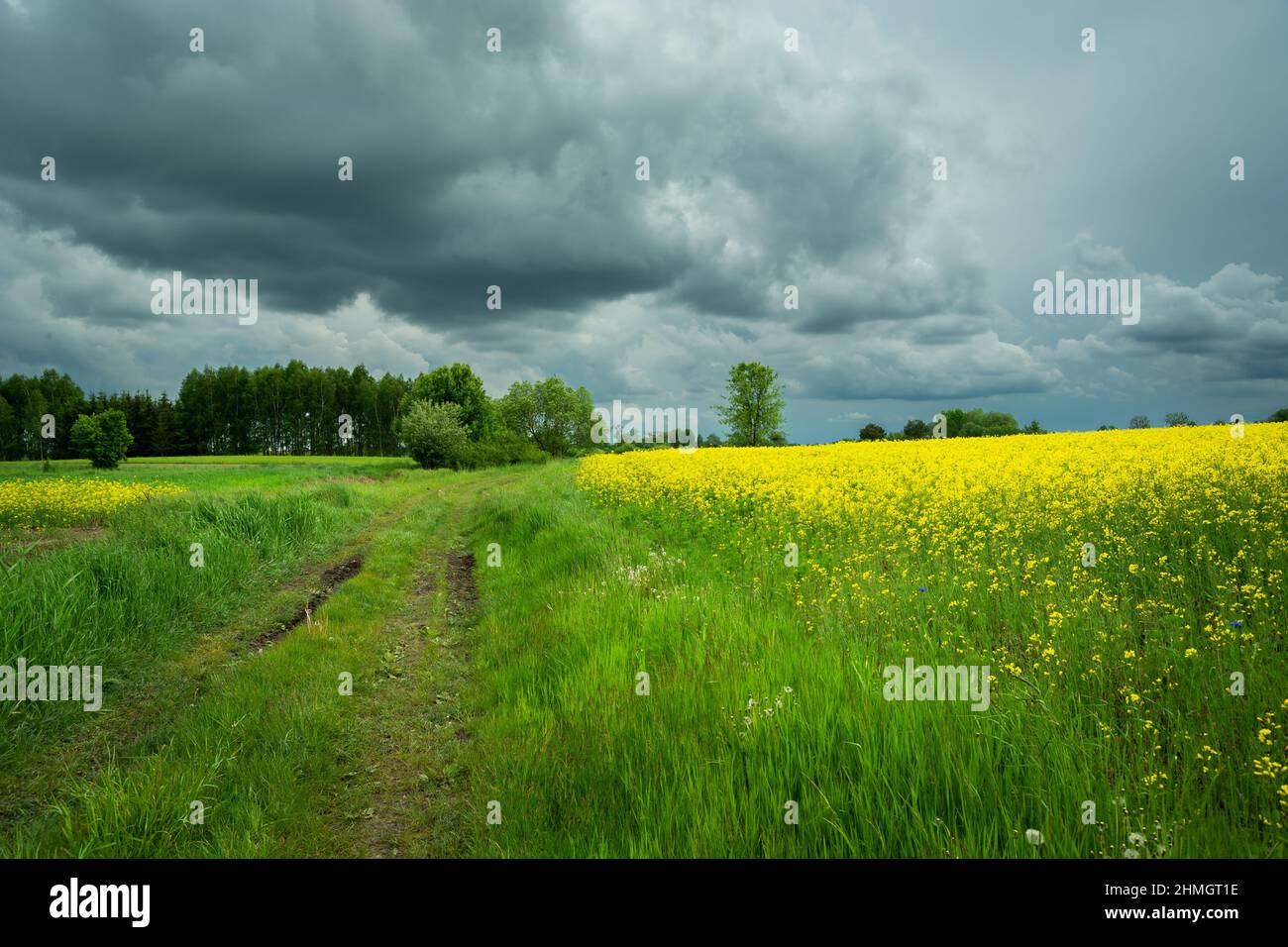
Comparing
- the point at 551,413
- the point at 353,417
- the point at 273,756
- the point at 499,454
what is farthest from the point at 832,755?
the point at 353,417

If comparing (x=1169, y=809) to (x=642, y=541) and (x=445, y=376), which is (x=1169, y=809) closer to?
(x=642, y=541)

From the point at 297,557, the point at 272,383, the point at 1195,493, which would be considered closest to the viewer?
the point at 1195,493

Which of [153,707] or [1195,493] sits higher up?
[1195,493]

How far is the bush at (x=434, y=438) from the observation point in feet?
162

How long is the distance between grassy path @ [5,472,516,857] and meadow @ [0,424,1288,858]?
31 millimetres

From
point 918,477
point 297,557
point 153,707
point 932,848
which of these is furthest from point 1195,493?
point 297,557

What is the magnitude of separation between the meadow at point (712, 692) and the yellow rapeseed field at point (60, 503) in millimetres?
6042

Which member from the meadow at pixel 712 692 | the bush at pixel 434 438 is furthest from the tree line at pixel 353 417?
the meadow at pixel 712 692

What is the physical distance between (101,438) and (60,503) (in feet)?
148

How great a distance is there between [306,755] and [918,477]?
13332mm

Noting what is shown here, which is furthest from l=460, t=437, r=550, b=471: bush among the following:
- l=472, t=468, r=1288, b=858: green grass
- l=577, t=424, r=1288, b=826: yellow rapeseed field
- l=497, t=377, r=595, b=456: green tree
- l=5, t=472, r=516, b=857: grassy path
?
l=472, t=468, r=1288, b=858: green grass

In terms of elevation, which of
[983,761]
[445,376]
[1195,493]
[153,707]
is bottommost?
[153,707]

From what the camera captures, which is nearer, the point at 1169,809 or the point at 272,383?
the point at 1169,809
